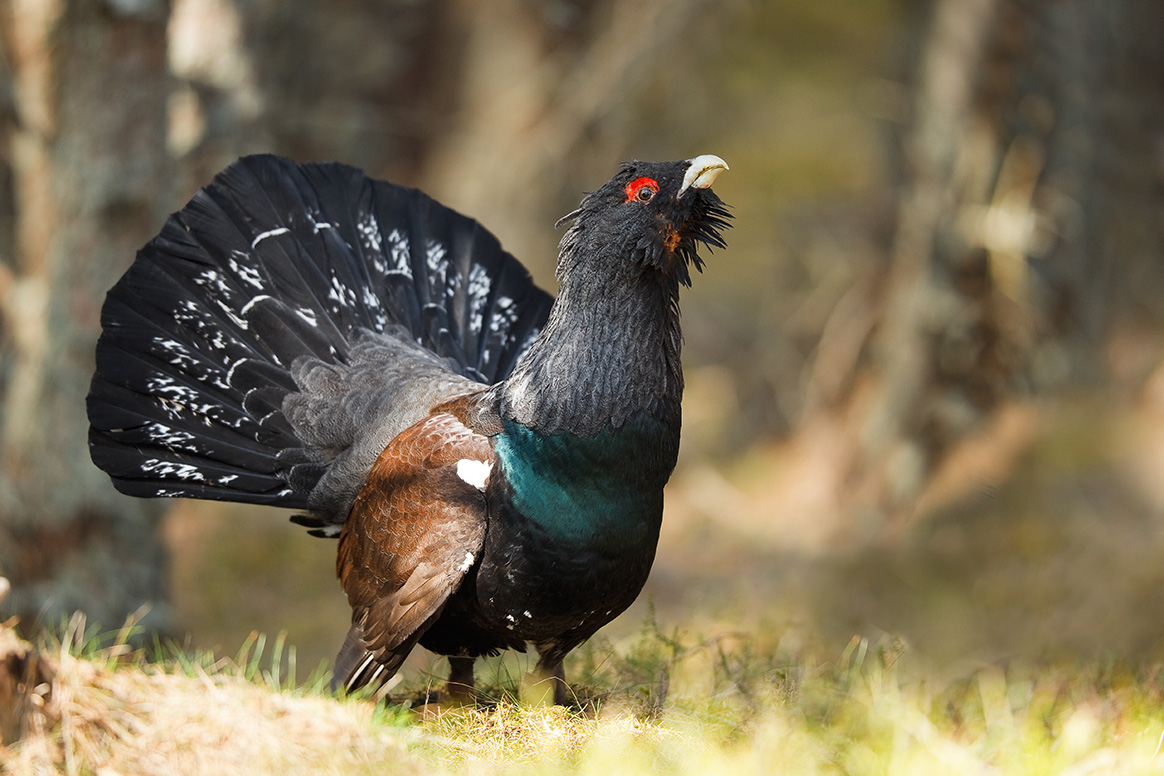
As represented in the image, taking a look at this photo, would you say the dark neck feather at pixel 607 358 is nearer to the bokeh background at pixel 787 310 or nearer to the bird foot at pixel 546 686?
the bird foot at pixel 546 686

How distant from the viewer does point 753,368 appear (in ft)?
40.4

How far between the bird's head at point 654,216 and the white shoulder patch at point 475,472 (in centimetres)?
76

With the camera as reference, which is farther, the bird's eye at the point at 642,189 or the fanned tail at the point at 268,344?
the fanned tail at the point at 268,344

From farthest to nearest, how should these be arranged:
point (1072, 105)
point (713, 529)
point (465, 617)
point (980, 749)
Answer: point (713, 529) → point (1072, 105) → point (465, 617) → point (980, 749)

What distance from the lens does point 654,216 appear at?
3.55 m

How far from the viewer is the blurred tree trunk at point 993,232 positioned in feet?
25.9

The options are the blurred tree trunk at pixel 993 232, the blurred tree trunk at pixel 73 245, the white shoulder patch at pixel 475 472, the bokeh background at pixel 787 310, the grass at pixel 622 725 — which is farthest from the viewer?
the blurred tree trunk at pixel 993 232

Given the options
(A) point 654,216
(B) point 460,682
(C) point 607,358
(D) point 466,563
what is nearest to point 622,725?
(D) point 466,563

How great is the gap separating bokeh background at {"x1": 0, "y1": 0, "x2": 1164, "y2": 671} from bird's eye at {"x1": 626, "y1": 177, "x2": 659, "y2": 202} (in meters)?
2.03

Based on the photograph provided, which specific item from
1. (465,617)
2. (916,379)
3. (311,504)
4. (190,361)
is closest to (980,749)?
(465,617)

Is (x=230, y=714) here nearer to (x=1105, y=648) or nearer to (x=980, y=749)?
(x=980, y=749)

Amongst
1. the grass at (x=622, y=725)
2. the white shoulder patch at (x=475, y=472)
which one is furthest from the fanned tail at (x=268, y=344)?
the grass at (x=622, y=725)

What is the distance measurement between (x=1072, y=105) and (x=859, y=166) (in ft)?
33.0

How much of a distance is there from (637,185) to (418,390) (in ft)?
4.44
